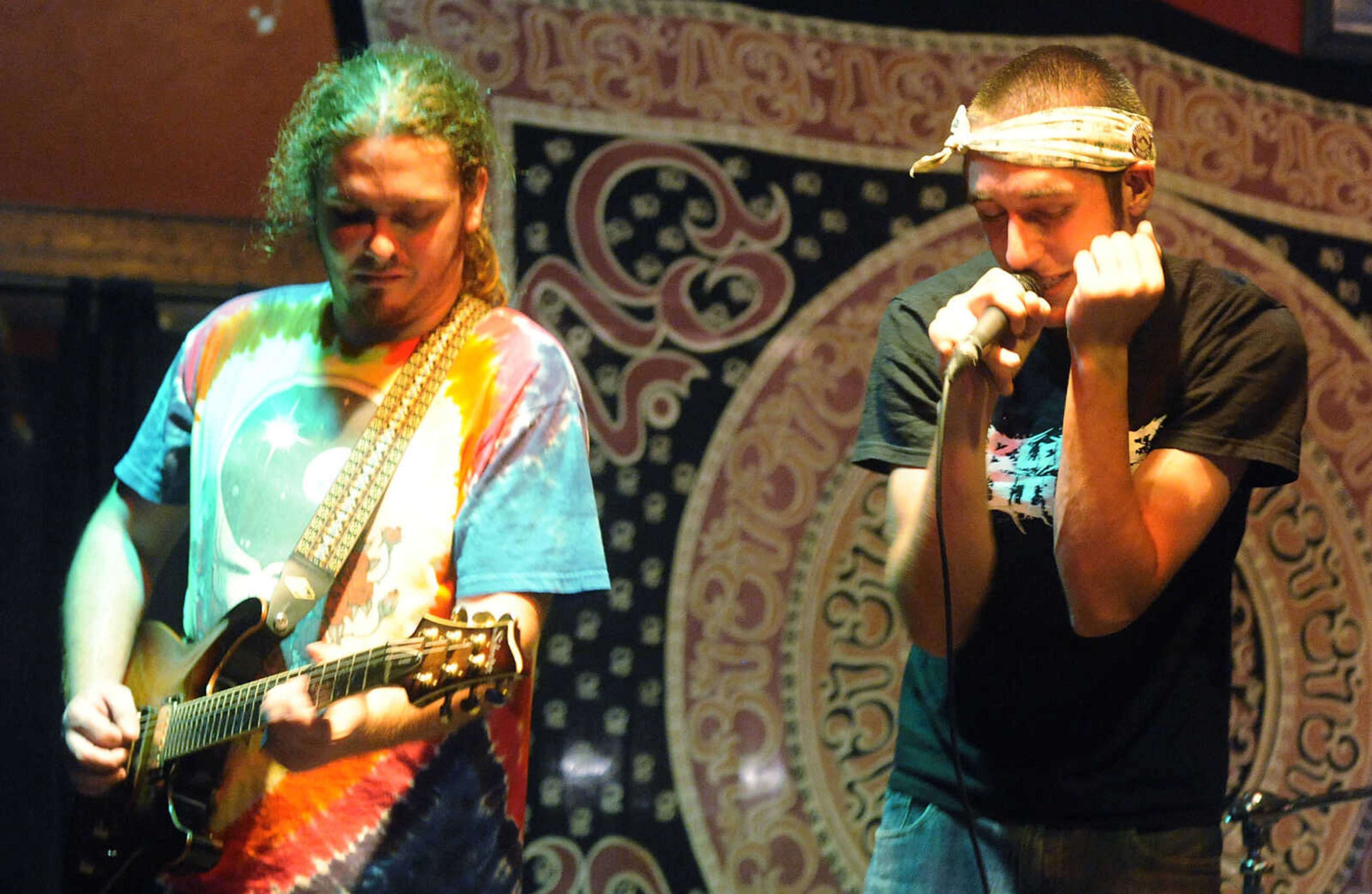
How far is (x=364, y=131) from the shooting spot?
175 cm

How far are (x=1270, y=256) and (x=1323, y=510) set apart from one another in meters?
→ 0.59

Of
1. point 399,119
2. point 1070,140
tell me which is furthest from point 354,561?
point 1070,140

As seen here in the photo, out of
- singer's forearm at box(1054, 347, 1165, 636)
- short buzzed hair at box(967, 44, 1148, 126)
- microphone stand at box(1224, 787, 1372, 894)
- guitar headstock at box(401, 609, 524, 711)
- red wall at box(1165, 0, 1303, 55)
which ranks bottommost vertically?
microphone stand at box(1224, 787, 1372, 894)

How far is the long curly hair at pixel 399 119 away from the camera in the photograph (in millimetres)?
1764

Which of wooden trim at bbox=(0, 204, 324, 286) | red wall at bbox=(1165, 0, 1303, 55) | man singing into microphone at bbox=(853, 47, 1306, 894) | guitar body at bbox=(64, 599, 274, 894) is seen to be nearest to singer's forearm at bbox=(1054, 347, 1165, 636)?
man singing into microphone at bbox=(853, 47, 1306, 894)

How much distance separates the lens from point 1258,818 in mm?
2316

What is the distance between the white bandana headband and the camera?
63.8 inches

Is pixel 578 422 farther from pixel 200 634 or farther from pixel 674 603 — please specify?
pixel 674 603

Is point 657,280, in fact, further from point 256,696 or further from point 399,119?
point 256,696

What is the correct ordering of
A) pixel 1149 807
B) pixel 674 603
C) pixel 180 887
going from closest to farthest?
pixel 1149 807 → pixel 180 887 → pixel 674 603

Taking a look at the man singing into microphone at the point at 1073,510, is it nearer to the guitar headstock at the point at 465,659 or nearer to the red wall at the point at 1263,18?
the guitar headstock at the point at 465,659

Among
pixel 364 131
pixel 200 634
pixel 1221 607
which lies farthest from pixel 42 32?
pixel 1221 607

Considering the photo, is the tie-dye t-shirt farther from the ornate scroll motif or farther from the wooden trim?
the ornate scroll motif

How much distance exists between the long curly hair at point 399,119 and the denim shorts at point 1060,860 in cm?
87
